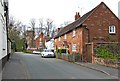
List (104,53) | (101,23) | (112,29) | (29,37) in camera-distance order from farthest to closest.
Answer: (29,37)
(112,29)
(101,23)
(104,53)

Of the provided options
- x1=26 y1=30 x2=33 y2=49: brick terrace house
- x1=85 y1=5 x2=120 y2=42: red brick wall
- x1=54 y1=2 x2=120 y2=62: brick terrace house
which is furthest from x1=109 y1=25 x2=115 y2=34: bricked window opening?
x1=26 y1=30 x2=33 y2=49: brick terrace house

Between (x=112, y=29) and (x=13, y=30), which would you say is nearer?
(x=112, y=29)

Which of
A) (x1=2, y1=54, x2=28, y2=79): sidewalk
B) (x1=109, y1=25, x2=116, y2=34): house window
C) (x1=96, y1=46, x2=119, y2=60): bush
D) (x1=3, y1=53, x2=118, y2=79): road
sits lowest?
(x1=3, y1=53, x2=118, y2=79): road

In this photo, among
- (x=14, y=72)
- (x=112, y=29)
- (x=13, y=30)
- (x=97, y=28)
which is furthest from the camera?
(x=13, y=30)

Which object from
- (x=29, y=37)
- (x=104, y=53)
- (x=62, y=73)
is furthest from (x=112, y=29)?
(x=29, y=37)

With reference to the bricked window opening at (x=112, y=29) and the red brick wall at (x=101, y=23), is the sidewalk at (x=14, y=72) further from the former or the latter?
the bricked window opening at (x=112, y=29)

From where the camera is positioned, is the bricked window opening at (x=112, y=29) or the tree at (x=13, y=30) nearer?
the bricked window opening at (x=112, y=29)

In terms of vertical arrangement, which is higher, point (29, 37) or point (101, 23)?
point (29, 37)

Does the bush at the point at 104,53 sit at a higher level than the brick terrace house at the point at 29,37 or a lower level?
lower

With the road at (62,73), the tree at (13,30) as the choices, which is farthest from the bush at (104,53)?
the tree at (13,30)

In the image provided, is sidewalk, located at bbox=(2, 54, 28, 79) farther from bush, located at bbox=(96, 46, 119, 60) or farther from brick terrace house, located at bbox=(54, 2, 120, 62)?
brick terrace house, located at bbox=(54, 2, 120, 62)

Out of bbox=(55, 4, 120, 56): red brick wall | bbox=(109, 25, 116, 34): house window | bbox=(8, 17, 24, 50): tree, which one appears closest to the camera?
bbox=(55, 4, 120, 56): red brick wall

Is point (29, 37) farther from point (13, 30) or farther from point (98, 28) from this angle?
point (98, 28)

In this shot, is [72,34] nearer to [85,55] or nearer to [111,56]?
[85,55]
